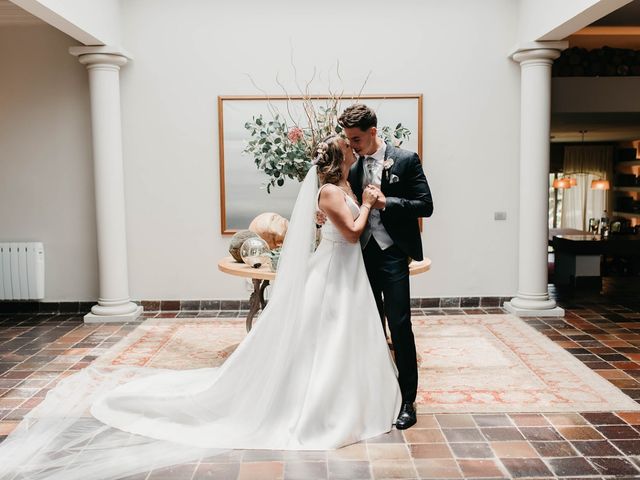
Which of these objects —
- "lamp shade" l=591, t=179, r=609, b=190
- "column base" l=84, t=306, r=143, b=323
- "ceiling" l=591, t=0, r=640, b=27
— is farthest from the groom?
"lamp shade" l=591, t=179, r=609, b=190

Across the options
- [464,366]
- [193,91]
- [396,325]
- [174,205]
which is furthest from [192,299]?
[396,325]

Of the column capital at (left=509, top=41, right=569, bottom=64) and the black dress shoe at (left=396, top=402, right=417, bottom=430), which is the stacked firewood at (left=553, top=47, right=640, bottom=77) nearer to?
Answer: the column capital at (left=509, top=41, right=569, bottom=64)

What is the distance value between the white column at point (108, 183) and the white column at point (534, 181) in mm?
4320

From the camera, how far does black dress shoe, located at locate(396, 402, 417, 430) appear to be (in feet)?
12.7

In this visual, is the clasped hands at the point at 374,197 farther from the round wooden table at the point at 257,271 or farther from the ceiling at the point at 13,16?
the ceiling at the point at 13,16

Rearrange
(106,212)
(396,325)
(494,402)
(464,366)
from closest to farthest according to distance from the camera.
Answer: (396,325)
(494,402)
(464,366)
(106,212)

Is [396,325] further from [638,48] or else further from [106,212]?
[638,48]

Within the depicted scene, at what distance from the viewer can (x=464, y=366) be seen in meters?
5.20

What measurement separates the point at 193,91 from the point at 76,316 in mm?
2855

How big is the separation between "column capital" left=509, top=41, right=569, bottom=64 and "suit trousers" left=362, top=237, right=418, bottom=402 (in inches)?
157

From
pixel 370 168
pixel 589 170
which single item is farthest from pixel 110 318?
pixel 589 170

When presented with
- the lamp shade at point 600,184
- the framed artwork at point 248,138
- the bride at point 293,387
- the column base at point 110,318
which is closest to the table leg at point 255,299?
the bride at point 293,387

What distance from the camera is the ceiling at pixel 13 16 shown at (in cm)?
687

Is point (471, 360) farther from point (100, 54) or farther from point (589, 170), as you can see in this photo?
point (589, 170)
